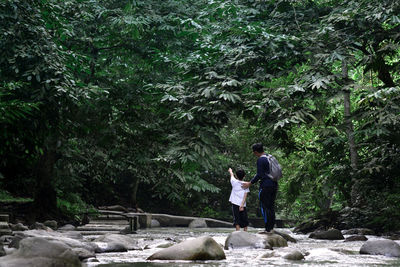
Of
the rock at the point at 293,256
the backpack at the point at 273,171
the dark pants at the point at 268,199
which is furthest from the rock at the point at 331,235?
the rock at the point at 293,256

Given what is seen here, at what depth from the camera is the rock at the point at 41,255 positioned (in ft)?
16.9

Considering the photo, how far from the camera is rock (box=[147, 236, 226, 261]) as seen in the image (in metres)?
6.78

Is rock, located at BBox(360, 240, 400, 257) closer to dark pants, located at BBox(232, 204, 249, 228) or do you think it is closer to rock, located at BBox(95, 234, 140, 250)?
rock, located at BBox(95, 234, 140, 250)

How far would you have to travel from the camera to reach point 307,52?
1242 cm

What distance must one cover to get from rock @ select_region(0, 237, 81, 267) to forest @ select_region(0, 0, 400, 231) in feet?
7.92

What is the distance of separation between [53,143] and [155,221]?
8.69 meters

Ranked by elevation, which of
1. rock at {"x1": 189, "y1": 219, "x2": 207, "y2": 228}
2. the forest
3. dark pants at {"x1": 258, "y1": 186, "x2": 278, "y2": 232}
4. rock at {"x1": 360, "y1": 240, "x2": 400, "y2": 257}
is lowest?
rock at {"x1": 189, "y1": 219, "x2": 207, "y2": 228}

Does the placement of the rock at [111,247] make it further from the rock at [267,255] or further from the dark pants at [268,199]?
the dark pants at [268,199]

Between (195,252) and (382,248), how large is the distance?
2.84 metres

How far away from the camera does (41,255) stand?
5.30m

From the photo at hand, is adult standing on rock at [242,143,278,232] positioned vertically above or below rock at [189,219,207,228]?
above

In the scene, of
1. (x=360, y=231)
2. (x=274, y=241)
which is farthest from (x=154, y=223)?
(x=274, y=241)

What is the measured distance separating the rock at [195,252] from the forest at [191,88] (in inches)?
110

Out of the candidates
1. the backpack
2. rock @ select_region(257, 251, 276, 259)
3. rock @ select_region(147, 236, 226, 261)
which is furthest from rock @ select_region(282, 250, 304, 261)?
the backpack
